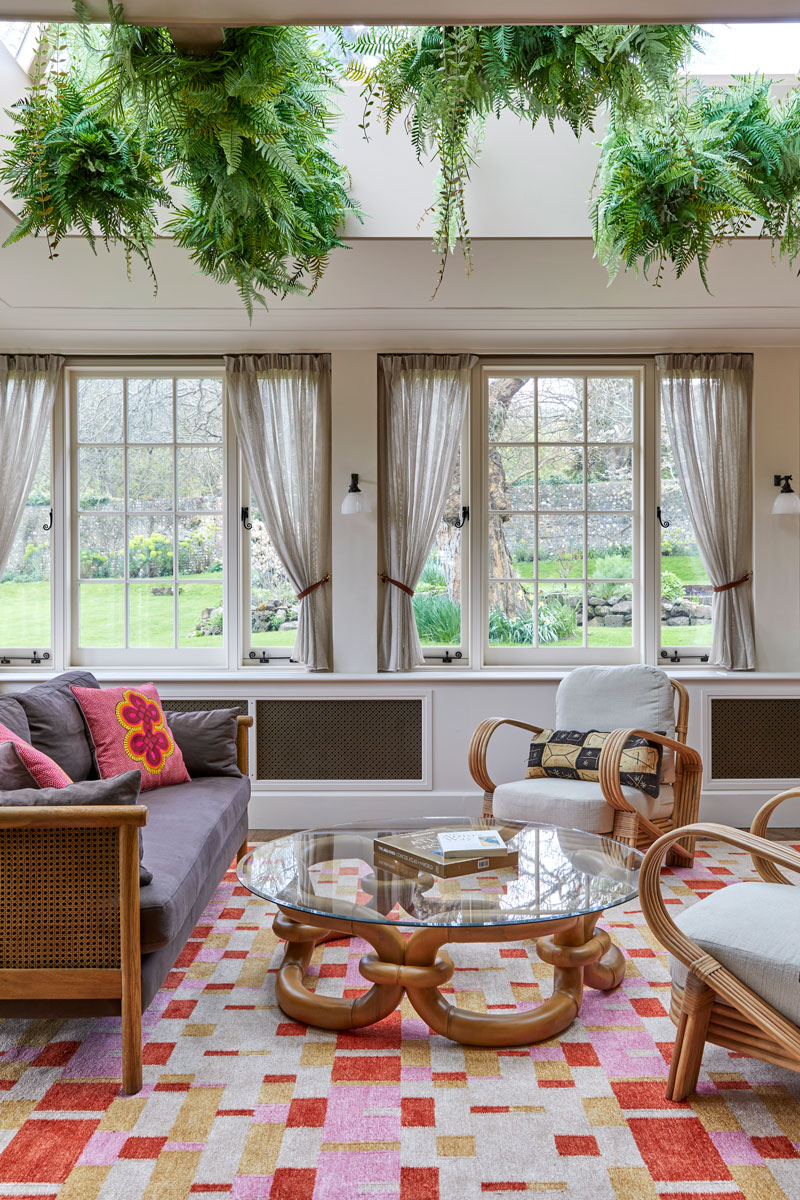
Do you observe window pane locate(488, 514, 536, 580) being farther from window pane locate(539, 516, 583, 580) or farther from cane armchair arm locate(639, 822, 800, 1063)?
cane armchair arm locate(639, 822, 800, 1063)

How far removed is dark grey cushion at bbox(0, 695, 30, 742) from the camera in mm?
2842

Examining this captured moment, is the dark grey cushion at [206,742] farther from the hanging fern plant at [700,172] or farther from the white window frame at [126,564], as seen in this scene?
the hanging fern plant at [700,172]

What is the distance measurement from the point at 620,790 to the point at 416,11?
2.66 meters

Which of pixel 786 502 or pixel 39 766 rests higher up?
pixel 786 502

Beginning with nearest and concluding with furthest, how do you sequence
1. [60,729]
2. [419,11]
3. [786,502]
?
1. [419,11]
2. [60,729]
3. [786,502]

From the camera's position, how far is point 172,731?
3557mm

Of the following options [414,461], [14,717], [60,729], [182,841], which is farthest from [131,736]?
[414,461]

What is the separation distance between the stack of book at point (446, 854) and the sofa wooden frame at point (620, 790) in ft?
2.25

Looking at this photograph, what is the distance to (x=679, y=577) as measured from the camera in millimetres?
4797

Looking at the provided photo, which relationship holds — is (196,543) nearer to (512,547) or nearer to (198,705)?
(198,705)

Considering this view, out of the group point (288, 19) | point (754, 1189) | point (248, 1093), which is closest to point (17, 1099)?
point (248, 1093)

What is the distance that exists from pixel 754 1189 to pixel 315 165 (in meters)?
2.65

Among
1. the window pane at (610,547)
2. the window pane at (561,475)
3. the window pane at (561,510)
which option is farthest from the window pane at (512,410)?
the window pane at (610,547)

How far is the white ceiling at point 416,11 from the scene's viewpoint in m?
1.42
